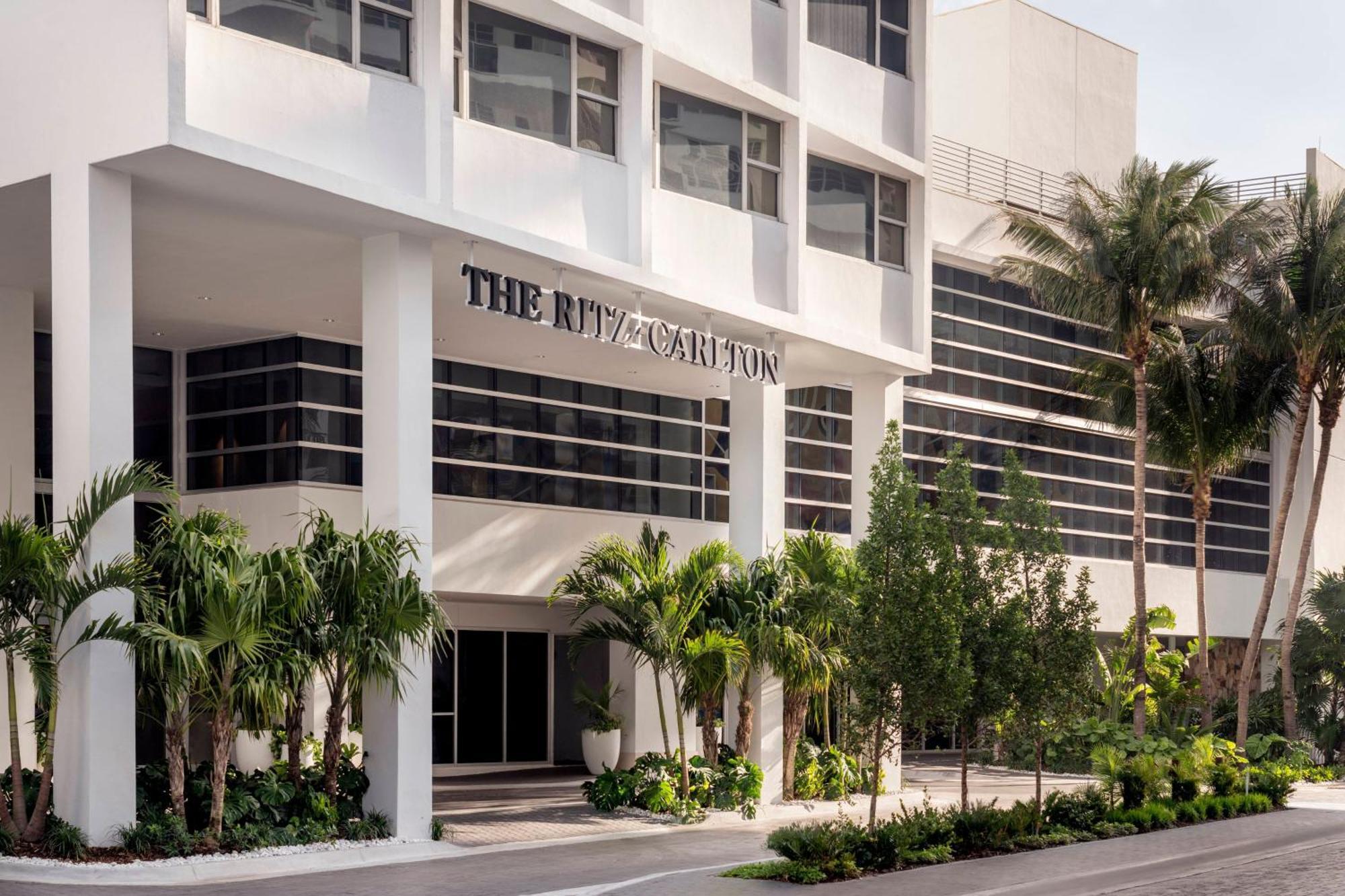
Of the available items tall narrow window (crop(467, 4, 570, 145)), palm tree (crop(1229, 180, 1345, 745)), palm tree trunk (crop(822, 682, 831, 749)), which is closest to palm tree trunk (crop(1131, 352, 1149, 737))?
palm tree (crop(1229, 180, 1345, 745))

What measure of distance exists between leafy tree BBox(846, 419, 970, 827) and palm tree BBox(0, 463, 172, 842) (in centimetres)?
693

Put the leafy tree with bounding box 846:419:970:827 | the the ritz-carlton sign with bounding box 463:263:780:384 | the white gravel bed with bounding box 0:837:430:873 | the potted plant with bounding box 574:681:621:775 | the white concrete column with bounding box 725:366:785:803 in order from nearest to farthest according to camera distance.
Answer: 1. the white gravel bed with bounding box 0:837:430:873
2. the leafy tree with bounding box 846:419:970:827
3. the the ritz-carlton sign with bounding box 463:263:780:384
4. the white concrete column with bounding box 725:366:785:803
5. the potted plant with bounding box 574:681:621:775

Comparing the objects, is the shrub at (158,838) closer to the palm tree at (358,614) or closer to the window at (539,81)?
the palm tree at (358,614)

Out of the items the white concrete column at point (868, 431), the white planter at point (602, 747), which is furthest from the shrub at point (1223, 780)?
the white planter at point (602, 747)

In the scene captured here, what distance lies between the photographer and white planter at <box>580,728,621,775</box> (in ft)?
82.0

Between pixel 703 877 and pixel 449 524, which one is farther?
pixel 449 524

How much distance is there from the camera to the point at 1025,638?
667 inches

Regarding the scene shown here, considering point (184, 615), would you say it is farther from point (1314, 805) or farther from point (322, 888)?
point (1314, 805)

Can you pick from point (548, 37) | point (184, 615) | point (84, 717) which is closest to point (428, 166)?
point (548, 37)

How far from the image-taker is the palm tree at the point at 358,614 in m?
15.6

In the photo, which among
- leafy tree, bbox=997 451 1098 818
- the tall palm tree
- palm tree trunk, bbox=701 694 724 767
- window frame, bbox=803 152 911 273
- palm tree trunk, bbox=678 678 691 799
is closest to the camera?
leafy tree, bbox=997 451 1098 818

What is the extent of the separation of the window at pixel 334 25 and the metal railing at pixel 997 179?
747 inches

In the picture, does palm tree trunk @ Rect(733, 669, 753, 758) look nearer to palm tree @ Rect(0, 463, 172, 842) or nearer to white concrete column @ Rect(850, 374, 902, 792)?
white concrete column @ Rect(850, 374, 902, 792)

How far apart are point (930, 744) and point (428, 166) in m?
21.9
